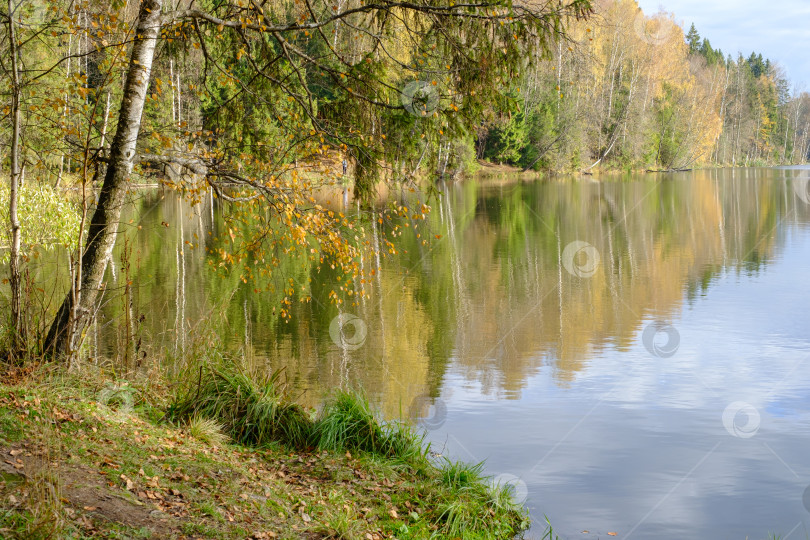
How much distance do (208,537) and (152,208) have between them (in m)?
28.5

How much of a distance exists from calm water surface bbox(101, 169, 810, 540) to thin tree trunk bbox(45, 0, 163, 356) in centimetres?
168

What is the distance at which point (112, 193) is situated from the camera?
666cm

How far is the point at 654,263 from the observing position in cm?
1894

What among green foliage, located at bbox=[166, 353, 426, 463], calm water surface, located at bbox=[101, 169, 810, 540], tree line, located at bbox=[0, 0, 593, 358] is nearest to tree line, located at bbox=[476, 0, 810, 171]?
calm water surface, located at bbox=[101, 169, 810, 540]

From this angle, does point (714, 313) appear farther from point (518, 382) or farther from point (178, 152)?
point (178, 152)

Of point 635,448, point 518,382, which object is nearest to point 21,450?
point 635,448

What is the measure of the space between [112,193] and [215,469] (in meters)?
2.69

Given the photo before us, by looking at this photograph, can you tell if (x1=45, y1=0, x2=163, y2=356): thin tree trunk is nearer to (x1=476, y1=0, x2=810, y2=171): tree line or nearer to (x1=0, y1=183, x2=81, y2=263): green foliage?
(x1=0, y1=183, x2=81, y2=263): green foliage

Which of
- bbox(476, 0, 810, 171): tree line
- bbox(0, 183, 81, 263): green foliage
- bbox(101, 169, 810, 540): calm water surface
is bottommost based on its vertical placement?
bbox(101, 169, 810, 540): calm water surface

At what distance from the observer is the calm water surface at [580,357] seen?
671cm

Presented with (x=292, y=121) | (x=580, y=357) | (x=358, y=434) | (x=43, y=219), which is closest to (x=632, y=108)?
(x=43, y=219)

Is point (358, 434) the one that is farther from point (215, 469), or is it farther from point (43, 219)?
point (43, 219)

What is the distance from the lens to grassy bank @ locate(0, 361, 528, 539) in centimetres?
409

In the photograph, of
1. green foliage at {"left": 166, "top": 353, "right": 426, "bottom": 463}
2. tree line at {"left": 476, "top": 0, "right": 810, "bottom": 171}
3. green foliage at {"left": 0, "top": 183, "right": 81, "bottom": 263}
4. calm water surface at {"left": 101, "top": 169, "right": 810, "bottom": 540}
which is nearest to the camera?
green foliage at {"left": 166, "top": 353, "right": 426, "bottom": 463}
